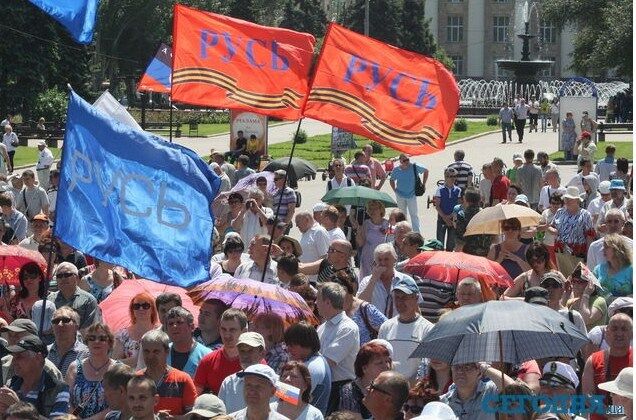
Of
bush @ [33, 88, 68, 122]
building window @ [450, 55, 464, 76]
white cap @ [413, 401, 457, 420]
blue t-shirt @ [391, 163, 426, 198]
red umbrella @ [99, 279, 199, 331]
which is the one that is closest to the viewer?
white cap @ [413, 401, 457, 420]

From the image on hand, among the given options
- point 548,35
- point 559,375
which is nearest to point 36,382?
point 559,375

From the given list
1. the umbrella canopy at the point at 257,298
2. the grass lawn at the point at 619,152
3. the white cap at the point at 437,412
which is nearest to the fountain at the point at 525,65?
the grass lawn at the point at 619,152

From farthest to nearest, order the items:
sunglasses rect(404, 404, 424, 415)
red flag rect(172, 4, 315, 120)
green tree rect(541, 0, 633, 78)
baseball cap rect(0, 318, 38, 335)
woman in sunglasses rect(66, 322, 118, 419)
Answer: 1. green tree rect(541, 0, 633, 78)
2. red flag rect(172, 4, 315, 120)
3. baseball cap rect(0, 318, 38, 335)
4. woman in sunglasses rect(66, 322, 118, 419)
5. sunglasses rect(404, 404, 424, 415)

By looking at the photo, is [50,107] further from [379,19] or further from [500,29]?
[500,29]

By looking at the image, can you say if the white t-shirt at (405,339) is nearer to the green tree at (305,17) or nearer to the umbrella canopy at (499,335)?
the umbrella canopy at (499,335)

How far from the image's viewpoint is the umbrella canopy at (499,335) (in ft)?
26.5

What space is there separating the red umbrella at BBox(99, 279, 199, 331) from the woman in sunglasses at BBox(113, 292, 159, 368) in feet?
0.39

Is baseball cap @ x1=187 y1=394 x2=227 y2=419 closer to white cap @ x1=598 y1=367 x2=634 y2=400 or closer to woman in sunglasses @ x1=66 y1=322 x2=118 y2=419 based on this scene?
woman in sunglasses @ x1=66 y1=322 x2=118 y2=419

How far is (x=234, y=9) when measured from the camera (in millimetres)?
80750

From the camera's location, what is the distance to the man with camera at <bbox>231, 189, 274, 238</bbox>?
52.7 feet

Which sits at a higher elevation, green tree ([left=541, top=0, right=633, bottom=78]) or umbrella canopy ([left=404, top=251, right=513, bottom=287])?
green tree ([left=541, top=0, right=633, bottom=78])

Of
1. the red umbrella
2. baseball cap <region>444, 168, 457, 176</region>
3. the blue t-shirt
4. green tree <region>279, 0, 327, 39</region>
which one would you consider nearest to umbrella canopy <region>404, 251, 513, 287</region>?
the red umbrella

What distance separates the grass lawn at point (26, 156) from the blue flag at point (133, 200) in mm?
29405

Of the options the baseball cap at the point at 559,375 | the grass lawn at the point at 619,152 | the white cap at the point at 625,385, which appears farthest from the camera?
the grass lawn at the point at 619,152
